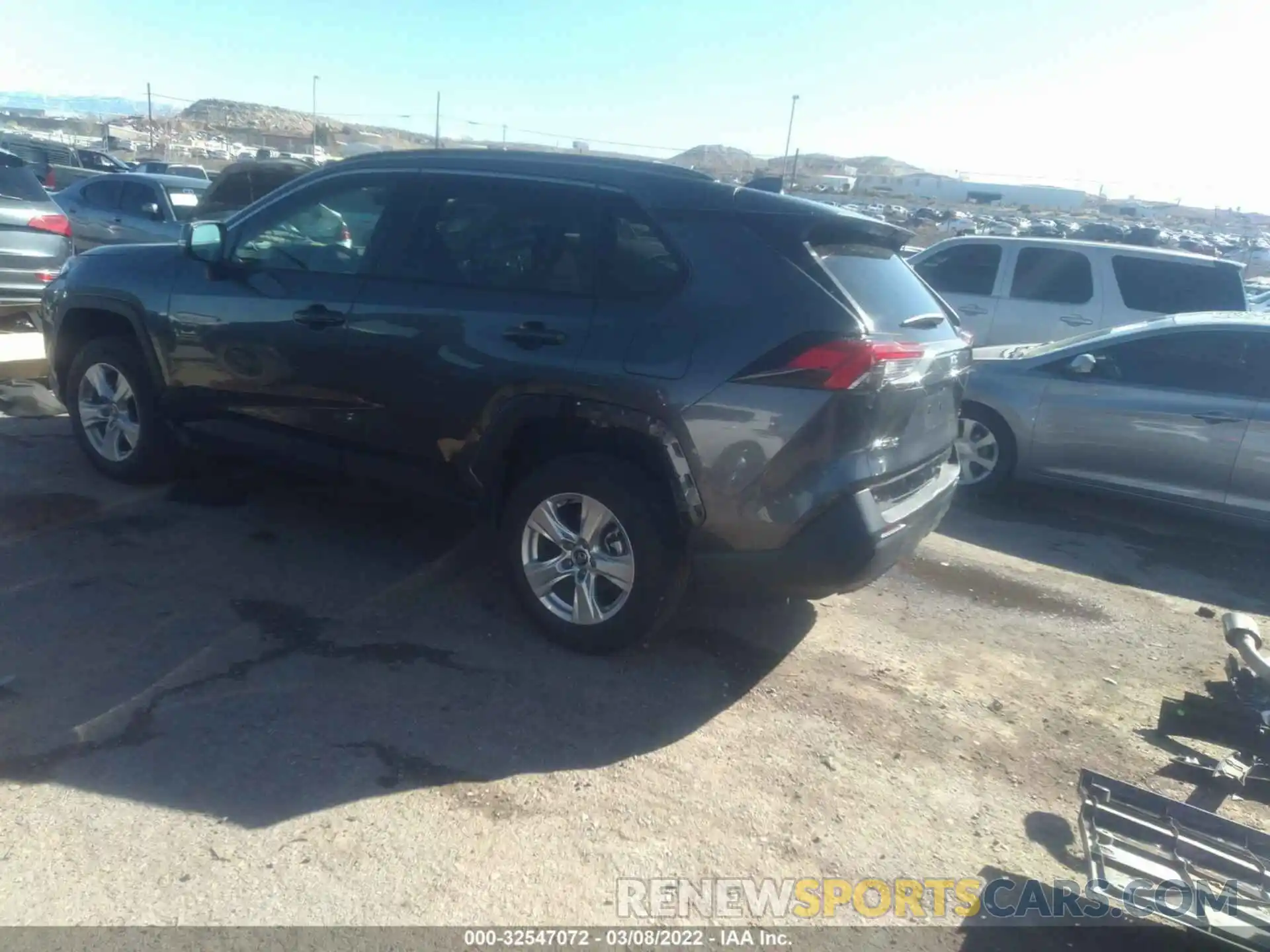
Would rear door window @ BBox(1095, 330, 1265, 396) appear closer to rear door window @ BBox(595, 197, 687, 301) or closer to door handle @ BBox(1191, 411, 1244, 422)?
door handle @ BBox(1191, 411, 1244, 422)

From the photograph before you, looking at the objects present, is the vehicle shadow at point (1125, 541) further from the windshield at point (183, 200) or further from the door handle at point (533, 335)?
the windshield at point (183, 200)

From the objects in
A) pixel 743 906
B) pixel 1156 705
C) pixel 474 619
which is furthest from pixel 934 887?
pixel 474 619

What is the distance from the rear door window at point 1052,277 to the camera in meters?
10.5

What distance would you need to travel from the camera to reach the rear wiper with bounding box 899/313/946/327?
4.20 m

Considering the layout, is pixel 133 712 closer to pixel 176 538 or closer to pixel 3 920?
pixel 3 920

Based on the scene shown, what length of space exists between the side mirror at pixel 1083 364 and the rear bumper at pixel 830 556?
353 centimetres

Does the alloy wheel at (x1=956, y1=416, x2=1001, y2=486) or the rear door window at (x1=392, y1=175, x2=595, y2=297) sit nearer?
the rear door window at (x1=392, y1=175, x2=595, y2=297)

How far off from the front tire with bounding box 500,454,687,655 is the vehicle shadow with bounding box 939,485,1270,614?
315 centimetres

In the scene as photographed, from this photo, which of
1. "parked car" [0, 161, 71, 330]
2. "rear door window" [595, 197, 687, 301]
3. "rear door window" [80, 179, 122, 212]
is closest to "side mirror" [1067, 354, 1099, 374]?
"rear door window" [595, 197, 687, 301]

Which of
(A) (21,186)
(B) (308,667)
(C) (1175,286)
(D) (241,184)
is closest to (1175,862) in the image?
(B) (308,667)

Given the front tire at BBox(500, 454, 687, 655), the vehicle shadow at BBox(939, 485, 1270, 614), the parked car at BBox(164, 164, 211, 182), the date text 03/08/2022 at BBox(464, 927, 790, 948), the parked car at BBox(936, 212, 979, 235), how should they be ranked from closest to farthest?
the date text 03/08/2022 at BBox(464, 927, 790, 948)
the front tire at BBox(500, 454, 687, 655)
the vehicle shadow at BBox(939, 485, 1270, 614)
the parked car at BBox(164, 164, 211, 182)
the parked car at BBox(936, 212, 979, 235)

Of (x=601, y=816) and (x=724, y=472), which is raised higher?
(x=724, y=472)

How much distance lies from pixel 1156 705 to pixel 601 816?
8.65 feet

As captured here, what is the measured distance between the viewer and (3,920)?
2.73m
